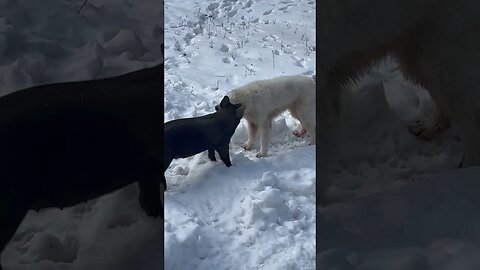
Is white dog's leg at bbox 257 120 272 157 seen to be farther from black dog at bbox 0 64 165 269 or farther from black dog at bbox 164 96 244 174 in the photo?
black dog at bbox 0 64 165 269

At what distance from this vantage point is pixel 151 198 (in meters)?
1.24

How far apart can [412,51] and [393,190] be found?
278 millimetres

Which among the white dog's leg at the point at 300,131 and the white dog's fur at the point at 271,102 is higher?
the white dog's fur at the point at 271,102

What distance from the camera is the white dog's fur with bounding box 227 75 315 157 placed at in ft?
11.3

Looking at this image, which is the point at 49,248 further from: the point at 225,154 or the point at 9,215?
the point at 225,154

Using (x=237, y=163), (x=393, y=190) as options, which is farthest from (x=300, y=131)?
(x=393, y=190)

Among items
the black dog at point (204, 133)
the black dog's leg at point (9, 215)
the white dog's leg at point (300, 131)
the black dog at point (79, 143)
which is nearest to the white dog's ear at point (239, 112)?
the black dog at point (204, 133)

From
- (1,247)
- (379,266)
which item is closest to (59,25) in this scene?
(1,247)

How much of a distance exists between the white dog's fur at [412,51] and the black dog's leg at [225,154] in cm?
205

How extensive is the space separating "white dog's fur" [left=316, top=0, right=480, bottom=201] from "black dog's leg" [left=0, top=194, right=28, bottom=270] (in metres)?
0.59

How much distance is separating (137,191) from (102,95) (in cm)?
20

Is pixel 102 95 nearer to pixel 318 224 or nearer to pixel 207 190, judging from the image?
pixel 318 224

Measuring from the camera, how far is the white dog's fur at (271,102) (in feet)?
11.3

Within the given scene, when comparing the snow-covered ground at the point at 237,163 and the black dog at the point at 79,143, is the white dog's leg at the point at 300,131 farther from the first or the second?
the black dog at the point at 79,143
